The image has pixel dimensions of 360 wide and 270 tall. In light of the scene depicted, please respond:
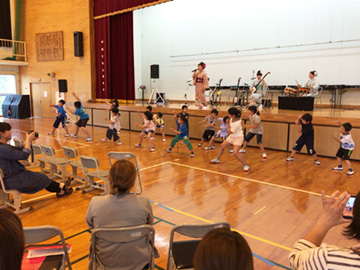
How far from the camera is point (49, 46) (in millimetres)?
15398

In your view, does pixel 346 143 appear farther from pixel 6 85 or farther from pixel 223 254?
pixel 6 85

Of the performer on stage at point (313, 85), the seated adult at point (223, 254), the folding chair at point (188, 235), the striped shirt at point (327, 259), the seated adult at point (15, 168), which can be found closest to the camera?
the seated adult at point (223, 254)

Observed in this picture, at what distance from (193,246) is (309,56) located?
1124 centimetres

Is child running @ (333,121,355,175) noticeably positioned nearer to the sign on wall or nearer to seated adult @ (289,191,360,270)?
seated adult @ (289,191,360,270)

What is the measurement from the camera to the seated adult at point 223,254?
3.10ft

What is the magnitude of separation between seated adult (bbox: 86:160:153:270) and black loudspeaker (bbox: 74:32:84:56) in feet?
40.8

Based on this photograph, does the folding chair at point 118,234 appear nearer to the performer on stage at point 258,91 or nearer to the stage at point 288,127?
the stage at point 288,127

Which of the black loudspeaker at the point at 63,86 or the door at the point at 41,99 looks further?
the door at the point at 41,99

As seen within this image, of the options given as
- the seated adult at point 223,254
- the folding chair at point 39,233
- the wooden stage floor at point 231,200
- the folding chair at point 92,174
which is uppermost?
the seated adult at point 223,254

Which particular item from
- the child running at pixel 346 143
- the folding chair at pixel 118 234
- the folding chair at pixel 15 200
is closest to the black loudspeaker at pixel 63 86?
the folding chair at pixel 15 200

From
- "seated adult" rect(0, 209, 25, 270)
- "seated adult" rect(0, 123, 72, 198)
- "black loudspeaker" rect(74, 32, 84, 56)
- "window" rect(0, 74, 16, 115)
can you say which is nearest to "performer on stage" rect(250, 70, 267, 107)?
"seated adult" rect(0, 123, 72, 198)

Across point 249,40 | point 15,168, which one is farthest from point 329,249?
point 249,40

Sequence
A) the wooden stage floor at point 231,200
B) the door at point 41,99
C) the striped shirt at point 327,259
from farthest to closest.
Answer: the door at point 41,99
the wooden stage floor at point 231,200
the striped shirt at point 327,259

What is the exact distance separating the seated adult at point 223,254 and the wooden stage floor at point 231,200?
1.87 metres
